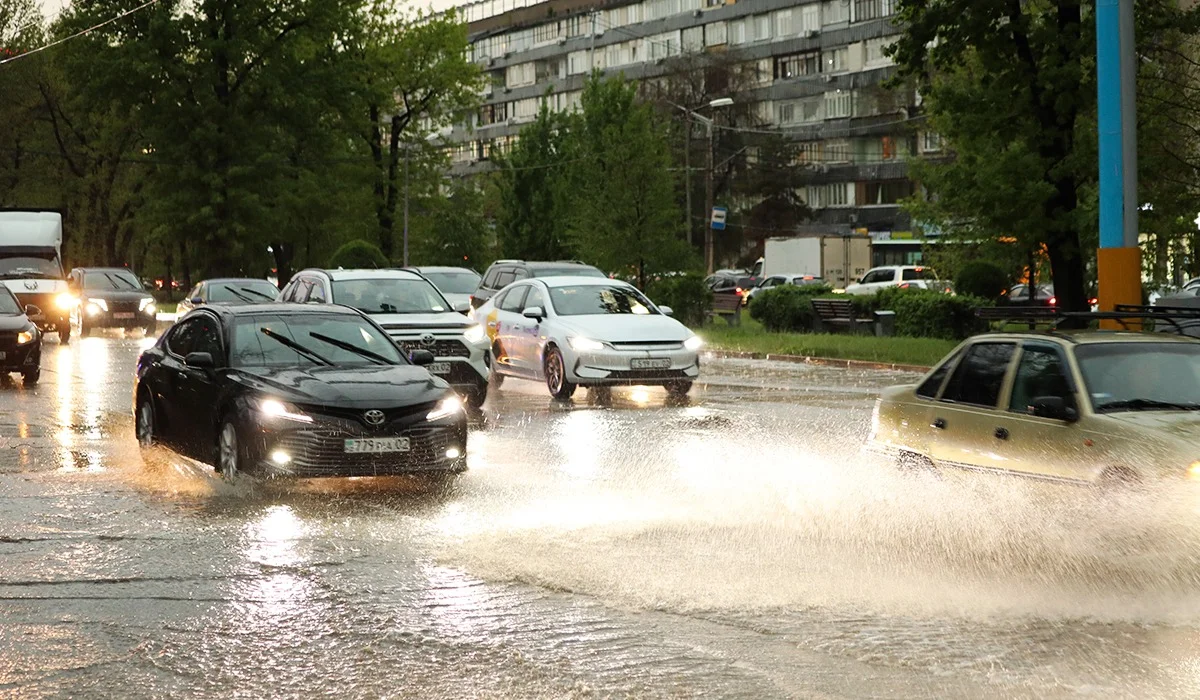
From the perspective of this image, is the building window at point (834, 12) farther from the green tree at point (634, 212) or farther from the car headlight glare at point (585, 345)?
the car headlight glare at point (585, 345)

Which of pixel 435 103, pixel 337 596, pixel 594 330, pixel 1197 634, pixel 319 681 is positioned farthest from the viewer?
pixel 435 103

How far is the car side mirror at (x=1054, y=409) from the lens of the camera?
9.10 meters

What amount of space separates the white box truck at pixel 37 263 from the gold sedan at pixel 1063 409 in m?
29.3

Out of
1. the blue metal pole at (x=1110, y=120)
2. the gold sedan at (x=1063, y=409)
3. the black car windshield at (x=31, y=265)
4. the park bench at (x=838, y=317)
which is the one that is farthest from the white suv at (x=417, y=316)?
the black car windshield at (x=31, y=265)

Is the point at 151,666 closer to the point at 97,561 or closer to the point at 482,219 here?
the point at 97,561

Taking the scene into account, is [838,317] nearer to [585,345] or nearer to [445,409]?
[585,345]

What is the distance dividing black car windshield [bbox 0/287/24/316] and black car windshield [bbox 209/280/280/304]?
8.57 meters

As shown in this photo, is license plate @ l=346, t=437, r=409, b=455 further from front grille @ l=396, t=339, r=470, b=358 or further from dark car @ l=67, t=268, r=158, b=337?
dark car @ l=67, t=268, r=158, b=337

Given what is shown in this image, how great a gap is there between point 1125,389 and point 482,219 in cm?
7105

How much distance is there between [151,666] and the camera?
6.88 m

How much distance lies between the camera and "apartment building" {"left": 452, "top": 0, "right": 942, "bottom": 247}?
8706 cm

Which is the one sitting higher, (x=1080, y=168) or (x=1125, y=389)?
(x=1080, y=168)

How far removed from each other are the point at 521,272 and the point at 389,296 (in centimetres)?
892

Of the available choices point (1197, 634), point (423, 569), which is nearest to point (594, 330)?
point (423, 569)
